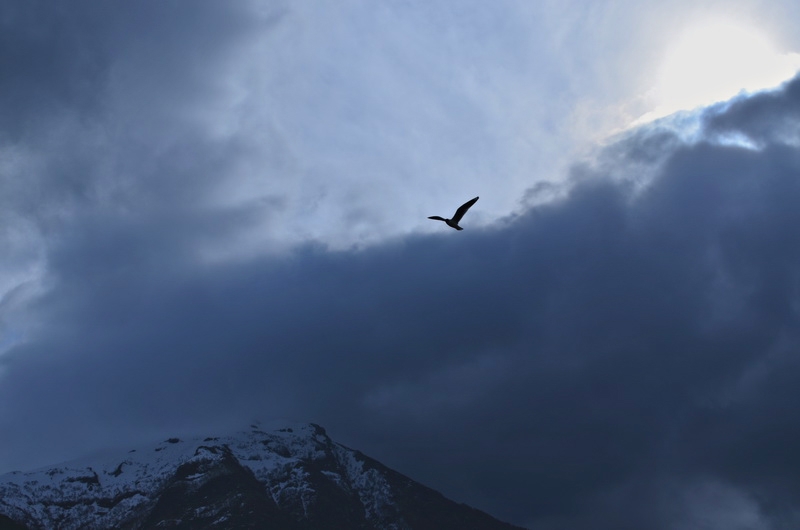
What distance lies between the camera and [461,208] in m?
72.6
